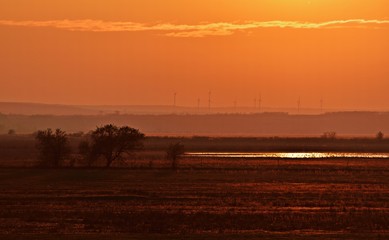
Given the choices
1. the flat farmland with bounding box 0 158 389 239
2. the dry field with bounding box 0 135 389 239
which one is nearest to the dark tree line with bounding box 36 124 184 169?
the dry field with bounding box 0 135 389 239

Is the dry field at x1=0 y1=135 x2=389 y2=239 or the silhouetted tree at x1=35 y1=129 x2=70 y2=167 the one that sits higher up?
the silhouetted tree at x1=35 y1=129 x2=70 y2=167

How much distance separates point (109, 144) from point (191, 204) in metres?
40.1

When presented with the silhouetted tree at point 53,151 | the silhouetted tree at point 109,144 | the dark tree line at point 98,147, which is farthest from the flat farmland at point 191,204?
the silhouetted tree at point 109,144

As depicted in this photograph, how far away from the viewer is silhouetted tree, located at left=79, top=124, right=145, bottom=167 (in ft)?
310

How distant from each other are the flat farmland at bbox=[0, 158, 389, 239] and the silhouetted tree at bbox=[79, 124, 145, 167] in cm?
798

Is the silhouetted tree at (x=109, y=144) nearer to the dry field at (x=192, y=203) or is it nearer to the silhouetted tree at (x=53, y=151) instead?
the silhouetted tree at (x=53, y=151)

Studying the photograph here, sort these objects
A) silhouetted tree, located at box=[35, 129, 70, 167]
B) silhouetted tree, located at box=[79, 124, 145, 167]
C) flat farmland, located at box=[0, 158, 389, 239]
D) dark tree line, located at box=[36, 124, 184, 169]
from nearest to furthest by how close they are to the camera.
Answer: flat farmland, located at box=[0, 158, 389, 239] → silhouetted tree, located at box=[35, 129, 70, 167] → dark tree line, located at box=[36, 124, 184, 169] → silhouetted tree, located at box=[79, 124, 145, 167]

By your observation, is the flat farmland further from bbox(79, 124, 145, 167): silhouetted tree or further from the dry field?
bbox(79, 124, 145, 167): silhouetted tree

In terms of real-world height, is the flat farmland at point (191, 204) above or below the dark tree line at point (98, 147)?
below

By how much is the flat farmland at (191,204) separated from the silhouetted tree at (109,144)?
7976mm

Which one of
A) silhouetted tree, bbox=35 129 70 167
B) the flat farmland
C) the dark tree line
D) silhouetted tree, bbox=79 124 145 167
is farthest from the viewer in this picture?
silhouetted tree, bbox=79 124 145 167

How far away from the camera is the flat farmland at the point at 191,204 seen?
146ft

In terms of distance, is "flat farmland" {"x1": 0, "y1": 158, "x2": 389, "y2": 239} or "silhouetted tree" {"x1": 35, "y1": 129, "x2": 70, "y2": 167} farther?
"silhouetted tree" {"x1": 35, "y1": 129, "x2": 70, "y2": 167}

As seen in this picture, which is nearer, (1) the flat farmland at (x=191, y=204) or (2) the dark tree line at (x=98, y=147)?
(1) the flat farmland at (x=191, y=204)
